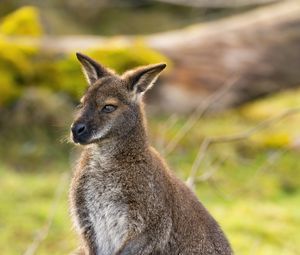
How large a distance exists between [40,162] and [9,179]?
0.79 metres

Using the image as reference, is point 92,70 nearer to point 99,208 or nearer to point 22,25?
point 99,208

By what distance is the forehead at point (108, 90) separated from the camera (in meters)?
5.29

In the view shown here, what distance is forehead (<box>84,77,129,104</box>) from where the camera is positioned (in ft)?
17.4

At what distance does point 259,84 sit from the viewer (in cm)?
1188

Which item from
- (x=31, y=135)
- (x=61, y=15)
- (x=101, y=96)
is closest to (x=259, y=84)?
(x=31, y=135)

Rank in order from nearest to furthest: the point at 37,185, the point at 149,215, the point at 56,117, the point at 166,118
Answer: the point at 149,215
the point at 37,185
the point at 56,117
the point at 166,118

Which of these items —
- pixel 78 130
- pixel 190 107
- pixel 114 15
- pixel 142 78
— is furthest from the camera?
pixel 114 15

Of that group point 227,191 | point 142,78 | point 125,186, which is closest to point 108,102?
point 142,78

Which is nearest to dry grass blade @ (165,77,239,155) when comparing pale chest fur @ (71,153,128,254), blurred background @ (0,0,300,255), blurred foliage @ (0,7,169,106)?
blurred background @ (0,0,300,255)

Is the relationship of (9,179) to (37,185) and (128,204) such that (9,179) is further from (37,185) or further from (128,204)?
(128,204)

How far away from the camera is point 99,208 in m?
5.35

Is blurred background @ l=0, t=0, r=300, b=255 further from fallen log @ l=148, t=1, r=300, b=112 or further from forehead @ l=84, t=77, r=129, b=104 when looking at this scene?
forehead @ l=84, t=77, r=129, b=104

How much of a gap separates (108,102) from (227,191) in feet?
18.7

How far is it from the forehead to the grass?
10.9ft
